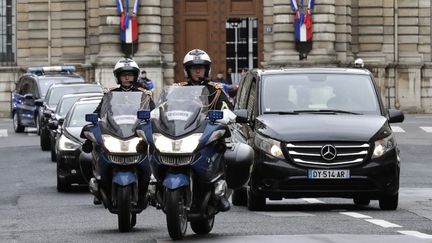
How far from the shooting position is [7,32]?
59094 mm

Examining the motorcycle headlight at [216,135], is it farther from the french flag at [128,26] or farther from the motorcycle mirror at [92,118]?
the french flag at [128,26]

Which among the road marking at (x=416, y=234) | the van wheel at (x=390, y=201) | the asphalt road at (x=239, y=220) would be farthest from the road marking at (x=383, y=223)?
the van wheel at (x=390, y=201)

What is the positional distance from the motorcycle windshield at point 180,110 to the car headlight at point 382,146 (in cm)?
357

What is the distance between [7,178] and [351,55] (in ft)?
94.8

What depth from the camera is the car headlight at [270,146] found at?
19172 millimetres

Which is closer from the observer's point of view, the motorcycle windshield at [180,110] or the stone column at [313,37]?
the motorcycle windshield at [180,110]

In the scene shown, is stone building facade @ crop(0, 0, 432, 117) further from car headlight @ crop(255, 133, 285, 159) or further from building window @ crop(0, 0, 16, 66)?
car headlight @ crop(255, 133, 285, 159)

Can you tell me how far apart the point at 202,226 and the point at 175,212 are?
1057 millimetres

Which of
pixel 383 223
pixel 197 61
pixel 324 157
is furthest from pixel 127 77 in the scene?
pixel 383 223

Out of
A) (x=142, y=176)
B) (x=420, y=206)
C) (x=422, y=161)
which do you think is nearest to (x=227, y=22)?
(x=422, y=161)

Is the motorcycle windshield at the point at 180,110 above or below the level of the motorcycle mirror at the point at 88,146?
above

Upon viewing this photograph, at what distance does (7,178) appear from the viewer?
28656 mm

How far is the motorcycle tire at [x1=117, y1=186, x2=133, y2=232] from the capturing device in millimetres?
16312

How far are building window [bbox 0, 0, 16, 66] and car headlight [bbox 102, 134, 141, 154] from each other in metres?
42.3
